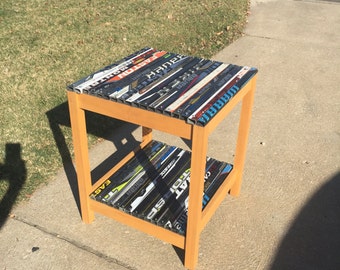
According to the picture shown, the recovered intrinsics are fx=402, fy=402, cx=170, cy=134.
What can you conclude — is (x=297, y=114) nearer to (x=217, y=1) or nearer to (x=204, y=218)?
(x=204, y=218)

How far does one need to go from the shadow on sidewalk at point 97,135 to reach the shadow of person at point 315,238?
1.38m

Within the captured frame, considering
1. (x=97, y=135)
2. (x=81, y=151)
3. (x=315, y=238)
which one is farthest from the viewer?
(x=97, y=135)

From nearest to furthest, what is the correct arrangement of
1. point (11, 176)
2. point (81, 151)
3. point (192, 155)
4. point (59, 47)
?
1. point (192, 155)
2. point (81, 151)
3. point (11, 176)
4. point (59, 47)

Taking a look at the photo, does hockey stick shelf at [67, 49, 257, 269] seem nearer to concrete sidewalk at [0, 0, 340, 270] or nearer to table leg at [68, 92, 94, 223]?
table leg at [68, 92, 94, 223]

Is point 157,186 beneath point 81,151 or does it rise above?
beneath

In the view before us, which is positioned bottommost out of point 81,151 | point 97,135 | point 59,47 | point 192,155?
point 97,135

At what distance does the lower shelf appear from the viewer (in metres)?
2.23

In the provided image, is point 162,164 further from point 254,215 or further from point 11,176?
point 11,176

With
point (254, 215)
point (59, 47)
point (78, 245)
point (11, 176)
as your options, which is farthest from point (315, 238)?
point (59, 47)

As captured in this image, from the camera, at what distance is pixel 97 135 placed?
3.40 m

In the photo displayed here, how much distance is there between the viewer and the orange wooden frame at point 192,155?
5.95 feet

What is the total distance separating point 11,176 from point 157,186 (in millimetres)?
1098

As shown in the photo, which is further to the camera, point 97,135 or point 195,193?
point 97,135

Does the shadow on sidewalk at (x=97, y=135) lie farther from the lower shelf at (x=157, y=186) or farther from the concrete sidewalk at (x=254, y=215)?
the lower shelf at (x=157, y=186)
